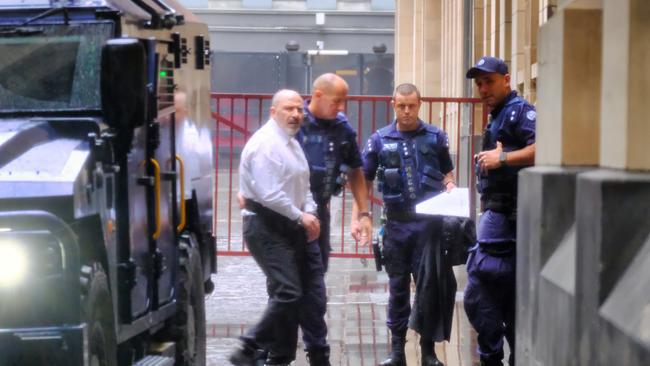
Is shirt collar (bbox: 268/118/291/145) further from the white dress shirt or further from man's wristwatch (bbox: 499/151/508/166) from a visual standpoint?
man's wristwatch (bbox: 499/151/508/166)

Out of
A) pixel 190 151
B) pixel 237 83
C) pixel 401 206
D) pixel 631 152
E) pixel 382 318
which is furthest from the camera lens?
pixel 237 83

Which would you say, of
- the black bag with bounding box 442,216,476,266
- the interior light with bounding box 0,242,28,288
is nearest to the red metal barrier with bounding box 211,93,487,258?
the black bag with bounding box 442,216,476,266

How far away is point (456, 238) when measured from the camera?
10.4m

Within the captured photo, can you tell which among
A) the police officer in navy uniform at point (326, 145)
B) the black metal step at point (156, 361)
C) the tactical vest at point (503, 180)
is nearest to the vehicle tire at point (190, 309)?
the black metal step at point (156, 361)

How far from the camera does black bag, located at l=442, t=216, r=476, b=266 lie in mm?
10375

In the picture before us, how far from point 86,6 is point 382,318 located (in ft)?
18.7

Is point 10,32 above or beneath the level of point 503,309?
above

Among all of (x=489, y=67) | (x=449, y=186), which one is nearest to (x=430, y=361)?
(x=449, y=186)

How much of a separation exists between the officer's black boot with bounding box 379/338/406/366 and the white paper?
3.06ft

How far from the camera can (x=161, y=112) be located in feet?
29.0

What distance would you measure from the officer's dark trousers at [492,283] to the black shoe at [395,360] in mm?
1105

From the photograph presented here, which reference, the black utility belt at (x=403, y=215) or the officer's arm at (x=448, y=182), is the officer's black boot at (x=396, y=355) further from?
the officer's arm at (x=448, y=182)

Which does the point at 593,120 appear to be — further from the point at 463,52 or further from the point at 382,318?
the point at 463,52

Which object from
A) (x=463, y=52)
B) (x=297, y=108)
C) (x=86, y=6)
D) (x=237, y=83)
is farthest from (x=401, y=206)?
(x=237, y=83)
